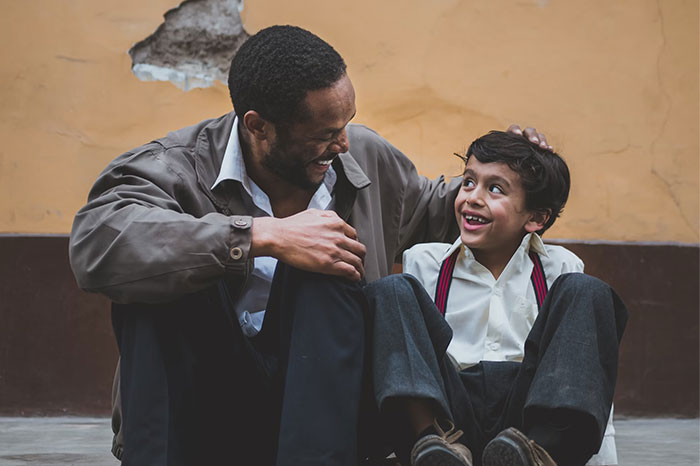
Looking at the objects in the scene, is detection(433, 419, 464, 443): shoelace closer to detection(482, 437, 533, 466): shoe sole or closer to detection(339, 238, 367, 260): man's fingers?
detection(482, 437, 533, 466): shoe sole

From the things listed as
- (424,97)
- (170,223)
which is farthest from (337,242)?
(424,97)

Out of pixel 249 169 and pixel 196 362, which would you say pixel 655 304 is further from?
pixel 196 362

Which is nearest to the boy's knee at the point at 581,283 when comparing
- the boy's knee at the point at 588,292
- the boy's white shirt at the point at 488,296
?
the boy's knee at the point at 588,292

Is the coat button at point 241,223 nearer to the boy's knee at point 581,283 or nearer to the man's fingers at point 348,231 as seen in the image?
the man's fingers at point 348,231

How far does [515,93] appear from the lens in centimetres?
449

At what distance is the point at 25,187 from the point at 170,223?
220 centimetres

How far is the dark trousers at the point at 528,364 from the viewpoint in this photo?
7.41 feet

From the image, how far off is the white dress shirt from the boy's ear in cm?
62

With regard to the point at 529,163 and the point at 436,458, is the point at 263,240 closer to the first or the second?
Result: the point at 436,458

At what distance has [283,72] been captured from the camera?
8.97ft

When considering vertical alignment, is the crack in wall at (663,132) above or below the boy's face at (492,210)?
below

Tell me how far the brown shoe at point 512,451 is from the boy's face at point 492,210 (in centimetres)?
74

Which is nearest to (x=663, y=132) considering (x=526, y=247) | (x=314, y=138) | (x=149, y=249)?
(x=526, y=247)

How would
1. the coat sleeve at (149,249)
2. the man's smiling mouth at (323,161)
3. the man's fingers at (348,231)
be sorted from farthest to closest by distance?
the man's smiling mouth at (323,161), the man's fingers at (348,231), the coat sleeve at (149,249)
